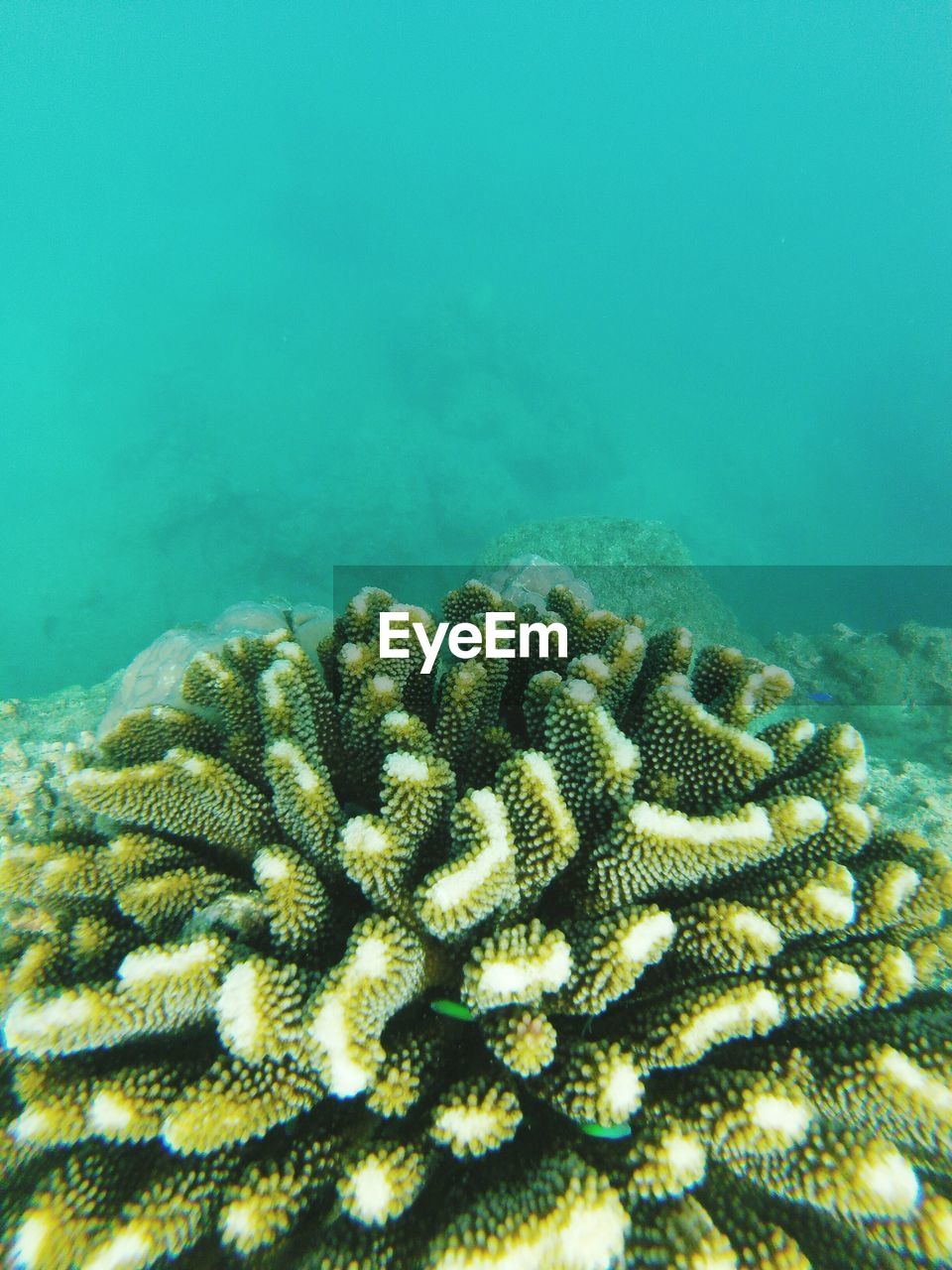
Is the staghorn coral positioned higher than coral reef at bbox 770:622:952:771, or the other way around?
coral reef at bbox 770:622:952:771

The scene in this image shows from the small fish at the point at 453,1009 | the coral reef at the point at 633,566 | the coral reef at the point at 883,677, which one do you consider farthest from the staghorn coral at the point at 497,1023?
the coral reef at the point at 883,677

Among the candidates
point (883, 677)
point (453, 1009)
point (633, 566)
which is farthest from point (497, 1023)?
point (883, 677)

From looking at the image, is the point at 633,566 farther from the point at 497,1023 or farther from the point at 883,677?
the point at 497,1023

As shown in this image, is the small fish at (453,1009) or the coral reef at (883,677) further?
the coral reef at (883,677)

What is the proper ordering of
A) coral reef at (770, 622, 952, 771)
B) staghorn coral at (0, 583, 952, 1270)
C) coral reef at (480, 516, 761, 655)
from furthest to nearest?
coral reef at (480, 516, 761, 655), coral reef at (770, 622, 952, 771), staghorn coral at (0, 583, 952, 1270)

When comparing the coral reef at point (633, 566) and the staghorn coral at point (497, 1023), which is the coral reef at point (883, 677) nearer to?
the coral reef at point (633, 566)

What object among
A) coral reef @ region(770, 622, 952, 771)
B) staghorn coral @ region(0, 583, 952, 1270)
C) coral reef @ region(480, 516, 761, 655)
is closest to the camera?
staghorn coral @ region(0, 583, 952, 1270)

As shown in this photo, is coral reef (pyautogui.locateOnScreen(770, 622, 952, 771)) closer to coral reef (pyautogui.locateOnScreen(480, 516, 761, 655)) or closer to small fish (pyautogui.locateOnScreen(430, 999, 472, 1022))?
coral reef (pyautogui.locateOnScreen(480, 516, 761, 655))

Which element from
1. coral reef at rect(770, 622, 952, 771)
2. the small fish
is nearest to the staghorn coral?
the small fish

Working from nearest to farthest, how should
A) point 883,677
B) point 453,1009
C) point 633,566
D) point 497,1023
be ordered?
point 497,1023, point 453,1009, point 633,566, point 883,677
